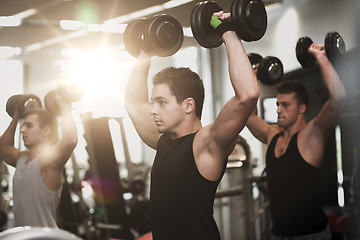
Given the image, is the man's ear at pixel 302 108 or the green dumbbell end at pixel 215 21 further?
the man's ear at pixel 302 108

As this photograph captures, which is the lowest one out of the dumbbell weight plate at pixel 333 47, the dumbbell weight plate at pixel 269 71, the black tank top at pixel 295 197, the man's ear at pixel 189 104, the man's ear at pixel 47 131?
the black tank top at pixel 295 197

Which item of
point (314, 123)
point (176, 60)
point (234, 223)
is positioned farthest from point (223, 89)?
point (314, 123)

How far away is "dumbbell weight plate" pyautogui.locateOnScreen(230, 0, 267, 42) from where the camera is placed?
1.45 metres

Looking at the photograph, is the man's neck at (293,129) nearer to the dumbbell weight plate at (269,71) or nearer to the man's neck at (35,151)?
the dumbbell weight plate at (269,71)

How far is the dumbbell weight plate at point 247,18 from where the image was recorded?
145 cm

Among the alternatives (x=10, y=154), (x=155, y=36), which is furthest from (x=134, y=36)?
(x=10, y=154)

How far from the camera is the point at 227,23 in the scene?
151 cm

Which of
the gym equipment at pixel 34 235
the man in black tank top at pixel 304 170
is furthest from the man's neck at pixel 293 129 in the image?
the gym equipment at pixel 34 235

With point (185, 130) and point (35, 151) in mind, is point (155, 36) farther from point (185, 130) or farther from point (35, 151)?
point (35, 151)

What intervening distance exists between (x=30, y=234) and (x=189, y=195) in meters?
0.87

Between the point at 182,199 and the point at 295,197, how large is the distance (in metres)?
1.09

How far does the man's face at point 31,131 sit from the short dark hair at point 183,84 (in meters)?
1.28

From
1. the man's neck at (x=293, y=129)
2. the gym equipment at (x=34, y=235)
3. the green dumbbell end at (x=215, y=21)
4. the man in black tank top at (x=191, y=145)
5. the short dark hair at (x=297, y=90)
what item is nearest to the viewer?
the gym equipment at (x=34, y=235)

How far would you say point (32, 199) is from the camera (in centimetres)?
251
